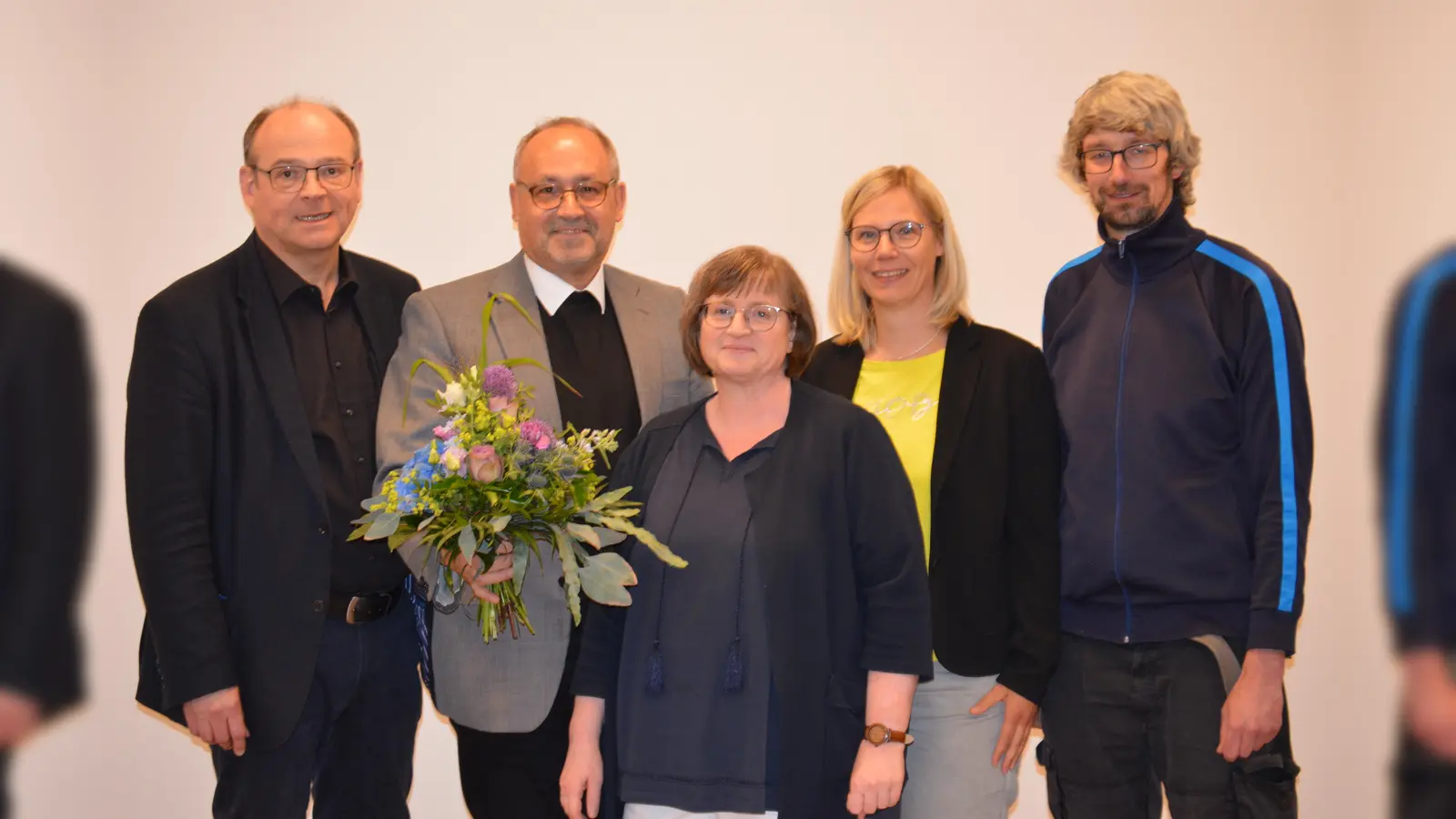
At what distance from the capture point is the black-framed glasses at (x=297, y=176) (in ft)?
9.40

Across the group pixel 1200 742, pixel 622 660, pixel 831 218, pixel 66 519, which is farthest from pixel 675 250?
pixel 66 519

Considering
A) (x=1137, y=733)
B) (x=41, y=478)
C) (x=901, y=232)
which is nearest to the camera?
(x=41, y=478)

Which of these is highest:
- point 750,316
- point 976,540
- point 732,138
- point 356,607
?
point 732,138

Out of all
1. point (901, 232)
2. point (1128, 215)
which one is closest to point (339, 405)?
point (901, 232)

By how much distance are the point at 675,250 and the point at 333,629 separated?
188 centimetres

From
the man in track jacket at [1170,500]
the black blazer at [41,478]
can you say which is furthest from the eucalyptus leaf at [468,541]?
the man in track jacket at [1170,500]

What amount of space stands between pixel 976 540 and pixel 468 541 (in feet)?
3.70

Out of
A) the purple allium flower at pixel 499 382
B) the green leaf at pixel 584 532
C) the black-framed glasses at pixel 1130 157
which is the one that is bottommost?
the green leaf at pixel 584 532

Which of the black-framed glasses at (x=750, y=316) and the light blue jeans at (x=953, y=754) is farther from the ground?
the black-framed glasses at (x=750, y=316)

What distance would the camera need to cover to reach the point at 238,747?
8.80ft

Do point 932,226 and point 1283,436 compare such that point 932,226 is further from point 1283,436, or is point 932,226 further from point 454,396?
point 454,396

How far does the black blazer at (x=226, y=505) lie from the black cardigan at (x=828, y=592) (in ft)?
2.50

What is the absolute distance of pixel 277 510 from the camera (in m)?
2.71

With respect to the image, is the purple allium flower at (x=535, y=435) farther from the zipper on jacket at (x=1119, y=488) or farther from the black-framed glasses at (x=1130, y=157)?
the black-framed glasses at (x=1130, y=157)
